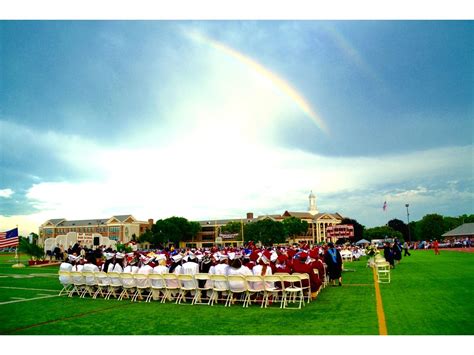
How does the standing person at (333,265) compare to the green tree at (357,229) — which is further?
the green tree at (357,229)

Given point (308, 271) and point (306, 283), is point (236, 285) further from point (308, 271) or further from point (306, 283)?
point (308, 271)

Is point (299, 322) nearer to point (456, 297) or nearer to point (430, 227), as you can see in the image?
point (456, 297)

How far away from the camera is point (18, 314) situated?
9969 millimetres

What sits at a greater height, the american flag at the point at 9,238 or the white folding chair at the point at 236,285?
the american flag at the point at 9,238

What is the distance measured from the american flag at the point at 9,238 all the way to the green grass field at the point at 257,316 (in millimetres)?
20399

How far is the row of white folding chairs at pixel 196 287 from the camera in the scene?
10344 mm

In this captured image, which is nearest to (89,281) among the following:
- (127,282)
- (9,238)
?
(127,282)

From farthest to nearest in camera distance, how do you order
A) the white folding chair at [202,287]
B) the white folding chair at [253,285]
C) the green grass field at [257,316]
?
the white folding chair at [202,287] → the white folding chair at [253,285] → the green grass field at [257,316]

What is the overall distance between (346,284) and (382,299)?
4109mm

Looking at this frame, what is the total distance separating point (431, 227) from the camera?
9362 centimetres

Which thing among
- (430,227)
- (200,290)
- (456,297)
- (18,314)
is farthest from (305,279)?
(430,227)

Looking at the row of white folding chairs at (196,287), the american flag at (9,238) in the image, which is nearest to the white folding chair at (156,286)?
the row of white folding chairs at (196,287)

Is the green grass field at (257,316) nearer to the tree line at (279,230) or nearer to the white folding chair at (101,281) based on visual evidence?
the white folding chair at (101,281)

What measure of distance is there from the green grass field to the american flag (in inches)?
803
